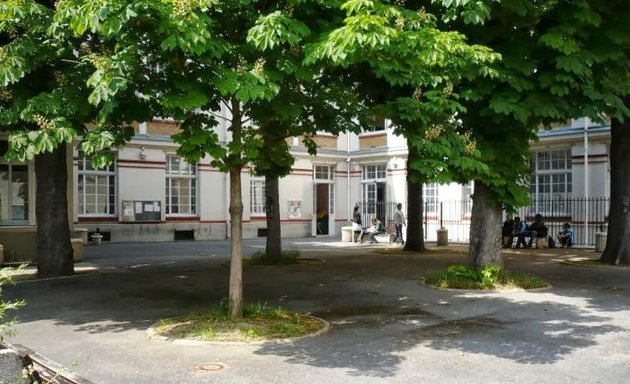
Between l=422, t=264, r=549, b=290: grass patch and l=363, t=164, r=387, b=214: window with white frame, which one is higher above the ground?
l=363, t=164, r=387, b=214: window with white frame

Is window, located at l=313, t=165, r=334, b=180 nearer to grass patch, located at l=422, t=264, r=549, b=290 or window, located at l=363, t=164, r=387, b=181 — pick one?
window, located at l=363, t=164, r=387, b=181

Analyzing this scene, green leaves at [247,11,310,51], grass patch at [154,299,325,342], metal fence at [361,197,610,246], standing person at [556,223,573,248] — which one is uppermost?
green leaves at [247,11,310,51]

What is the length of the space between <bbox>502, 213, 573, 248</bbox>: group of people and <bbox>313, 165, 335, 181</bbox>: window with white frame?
40.6 feet

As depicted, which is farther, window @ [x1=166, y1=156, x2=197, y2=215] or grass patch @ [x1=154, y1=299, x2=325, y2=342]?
window @ [x1=166, y1=156, x2=197, y2=215]

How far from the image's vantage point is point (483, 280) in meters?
13.2

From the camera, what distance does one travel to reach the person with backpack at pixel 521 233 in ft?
79.9

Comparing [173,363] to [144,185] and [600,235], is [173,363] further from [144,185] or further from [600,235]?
[144,185]

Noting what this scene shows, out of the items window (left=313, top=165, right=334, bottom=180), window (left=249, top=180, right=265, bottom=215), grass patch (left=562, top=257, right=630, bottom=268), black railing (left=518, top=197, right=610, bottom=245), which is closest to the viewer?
grass patch (left=562, top=257, right=630, bottom=268)

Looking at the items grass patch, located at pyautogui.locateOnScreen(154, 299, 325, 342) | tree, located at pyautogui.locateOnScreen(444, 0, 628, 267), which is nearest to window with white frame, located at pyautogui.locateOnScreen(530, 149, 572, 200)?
tree, located at pyautogui.locateOnScreen(444, 0, 628, 267)

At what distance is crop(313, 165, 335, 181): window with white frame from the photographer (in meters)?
34.8

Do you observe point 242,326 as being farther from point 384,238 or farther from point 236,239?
point 384,238

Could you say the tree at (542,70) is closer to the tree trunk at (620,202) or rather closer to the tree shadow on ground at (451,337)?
the tree shadow on ground at (451,337)

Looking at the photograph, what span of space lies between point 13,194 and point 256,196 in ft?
46.3

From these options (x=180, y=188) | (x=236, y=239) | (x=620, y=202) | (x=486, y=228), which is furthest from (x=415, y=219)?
(x=236, y=239)
